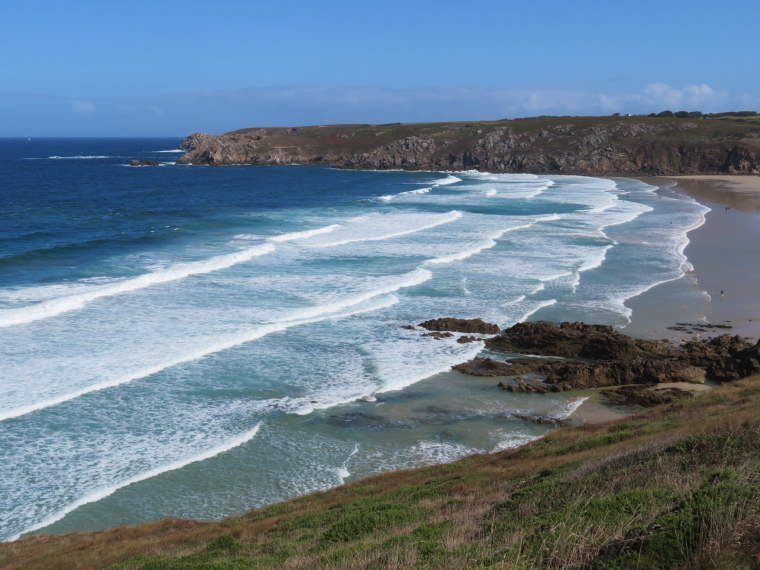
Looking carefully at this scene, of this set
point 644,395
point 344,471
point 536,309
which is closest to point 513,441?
point 344,471

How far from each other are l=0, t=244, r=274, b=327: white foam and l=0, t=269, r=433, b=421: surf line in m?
7.93

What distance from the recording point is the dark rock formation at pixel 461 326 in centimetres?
2584

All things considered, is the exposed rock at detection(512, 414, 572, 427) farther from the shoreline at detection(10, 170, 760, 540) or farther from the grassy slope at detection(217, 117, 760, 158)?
the grassy slope at detection(217, 117, 760, 158)

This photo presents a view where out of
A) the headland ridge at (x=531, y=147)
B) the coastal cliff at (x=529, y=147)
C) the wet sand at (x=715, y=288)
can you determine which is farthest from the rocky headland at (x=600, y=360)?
the coastal cliff at (x=529, y=147)

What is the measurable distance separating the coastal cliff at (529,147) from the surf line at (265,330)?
86.3 meters

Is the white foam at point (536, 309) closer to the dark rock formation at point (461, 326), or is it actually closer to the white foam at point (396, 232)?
the dark rock formation at point (461, 326)

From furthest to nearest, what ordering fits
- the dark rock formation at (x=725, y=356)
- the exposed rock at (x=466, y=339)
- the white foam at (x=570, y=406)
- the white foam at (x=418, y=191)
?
1. the white foam at (x=418, y=191)
2. the exposed rock at (x=466, y=339)
3. the dark rock formation at (x=725, y=356)
4. the white foam at (x=570, y=406)

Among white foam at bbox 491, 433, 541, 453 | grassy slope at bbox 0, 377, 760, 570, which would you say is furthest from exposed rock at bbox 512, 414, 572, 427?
grassy slope at bbox 0, 377, 760, 570

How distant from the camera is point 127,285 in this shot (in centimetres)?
3212

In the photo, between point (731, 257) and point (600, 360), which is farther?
point (731, 257)

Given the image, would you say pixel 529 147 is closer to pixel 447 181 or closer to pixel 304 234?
pixel 447 181

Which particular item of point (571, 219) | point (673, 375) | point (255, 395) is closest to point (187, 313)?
point (255, 395)

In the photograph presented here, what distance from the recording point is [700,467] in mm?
9117

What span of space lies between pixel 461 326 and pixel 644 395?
7958mm
